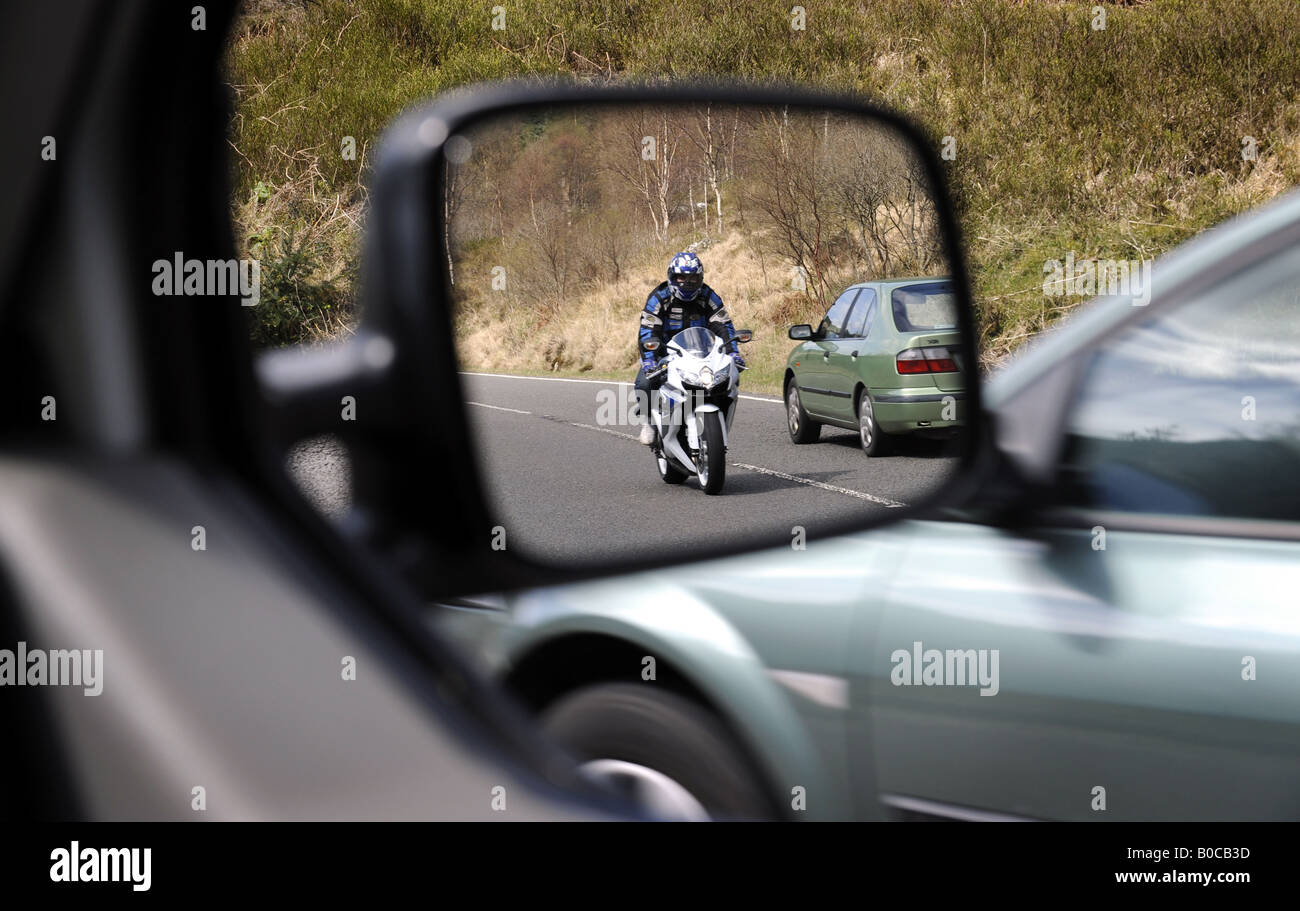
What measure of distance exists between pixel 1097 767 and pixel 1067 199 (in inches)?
885

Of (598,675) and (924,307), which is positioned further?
(598,675)

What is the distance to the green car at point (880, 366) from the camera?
237cm

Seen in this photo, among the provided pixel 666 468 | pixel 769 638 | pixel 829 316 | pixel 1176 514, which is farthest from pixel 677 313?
pixel 1176 514

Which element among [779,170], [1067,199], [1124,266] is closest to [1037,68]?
[1067,199]

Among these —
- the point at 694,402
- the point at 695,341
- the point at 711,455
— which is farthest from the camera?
the point at 711,455

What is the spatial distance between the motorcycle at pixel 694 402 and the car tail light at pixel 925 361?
341 millimetres

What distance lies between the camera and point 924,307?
8.02 feet

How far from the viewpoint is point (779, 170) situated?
265cm

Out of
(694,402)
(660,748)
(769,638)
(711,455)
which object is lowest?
(660,748)

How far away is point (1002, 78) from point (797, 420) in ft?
92.2

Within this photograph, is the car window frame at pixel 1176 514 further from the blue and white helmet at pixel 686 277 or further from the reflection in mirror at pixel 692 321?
the blue and white helmet at pixel 686 277

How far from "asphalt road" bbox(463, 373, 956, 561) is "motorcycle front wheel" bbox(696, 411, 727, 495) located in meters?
0.03

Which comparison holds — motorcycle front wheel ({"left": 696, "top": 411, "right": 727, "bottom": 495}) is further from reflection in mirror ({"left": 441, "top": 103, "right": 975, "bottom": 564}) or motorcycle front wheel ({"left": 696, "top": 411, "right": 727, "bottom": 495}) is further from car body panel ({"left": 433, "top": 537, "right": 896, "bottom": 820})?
car body panel ({"left": 433, "top": 537, "right": 896, "bottom": 820})

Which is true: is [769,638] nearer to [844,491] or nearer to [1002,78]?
[844,491]
